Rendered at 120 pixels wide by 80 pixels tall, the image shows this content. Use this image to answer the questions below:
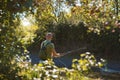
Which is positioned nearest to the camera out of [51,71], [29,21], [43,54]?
[51,71]

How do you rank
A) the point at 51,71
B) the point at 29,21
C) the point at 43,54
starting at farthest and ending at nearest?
the point at 43,54 → the point at 29,21 → the point at 51,71

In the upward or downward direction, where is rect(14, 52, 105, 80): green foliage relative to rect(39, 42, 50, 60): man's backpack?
downward

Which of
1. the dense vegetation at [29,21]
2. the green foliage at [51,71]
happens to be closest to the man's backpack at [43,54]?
the dense vegetation at [29,21]

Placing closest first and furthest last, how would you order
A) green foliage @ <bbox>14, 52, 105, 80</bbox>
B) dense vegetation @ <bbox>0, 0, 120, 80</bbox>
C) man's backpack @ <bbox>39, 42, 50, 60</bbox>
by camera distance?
1. green foliage @ <bbox>14, 52, 105, 80</bbox>
2. dense vegetation @ <bbox>0, 0, 120, 80</bbox>
3. man's backpack @ <bbox>39, 42, 50, 60</bbox>

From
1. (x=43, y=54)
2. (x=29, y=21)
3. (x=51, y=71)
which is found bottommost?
(x=51, y=71)

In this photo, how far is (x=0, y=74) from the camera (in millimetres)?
4066

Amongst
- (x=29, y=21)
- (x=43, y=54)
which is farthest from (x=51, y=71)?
(x=43, y=54)

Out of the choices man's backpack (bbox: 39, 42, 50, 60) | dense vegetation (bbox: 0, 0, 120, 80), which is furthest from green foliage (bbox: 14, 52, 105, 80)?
man's backpack (bbox: 39, 42, 50, 60)

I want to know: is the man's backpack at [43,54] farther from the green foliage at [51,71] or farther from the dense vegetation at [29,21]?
the green foliage at [51,71]

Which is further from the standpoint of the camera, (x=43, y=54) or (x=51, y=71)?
(x=43, y=54)

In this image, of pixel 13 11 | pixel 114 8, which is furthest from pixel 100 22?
pixel 13 11

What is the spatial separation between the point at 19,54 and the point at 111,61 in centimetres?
1393

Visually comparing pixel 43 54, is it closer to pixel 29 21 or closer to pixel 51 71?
pixel 29 21

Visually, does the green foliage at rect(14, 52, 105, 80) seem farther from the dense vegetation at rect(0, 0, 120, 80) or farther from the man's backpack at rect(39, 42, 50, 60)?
the man's backpack at rect(39, 42, 50, 60)
